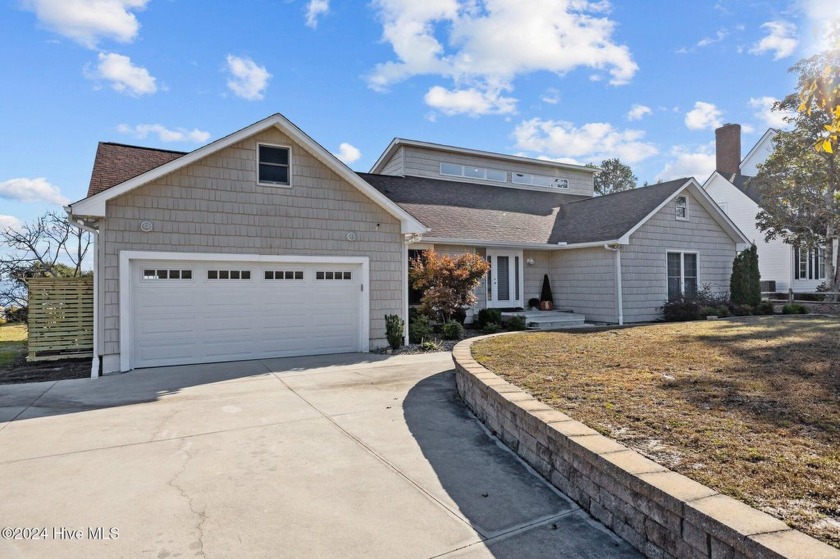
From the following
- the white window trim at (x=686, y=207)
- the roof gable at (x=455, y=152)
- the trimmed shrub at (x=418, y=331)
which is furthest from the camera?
the roof gable at (x=455, y=152)

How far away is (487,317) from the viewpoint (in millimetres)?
14406

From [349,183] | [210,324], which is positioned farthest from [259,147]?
[210,324]

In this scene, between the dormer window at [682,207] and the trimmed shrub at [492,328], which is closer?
the trimmed shrub at [492,328]

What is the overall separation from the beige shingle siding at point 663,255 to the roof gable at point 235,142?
8007 mm

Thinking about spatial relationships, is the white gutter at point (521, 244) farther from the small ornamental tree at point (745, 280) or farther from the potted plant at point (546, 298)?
the small ornamental tree at point (745, 280)

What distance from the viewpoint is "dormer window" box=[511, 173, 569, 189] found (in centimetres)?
2160

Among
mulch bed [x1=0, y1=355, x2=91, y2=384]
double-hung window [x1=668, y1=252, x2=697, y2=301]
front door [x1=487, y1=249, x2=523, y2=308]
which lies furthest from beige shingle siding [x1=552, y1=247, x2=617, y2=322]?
mulch bed [x1=0, y1=355, x2=91, y2=384]

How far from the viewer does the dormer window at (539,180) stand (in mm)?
21595

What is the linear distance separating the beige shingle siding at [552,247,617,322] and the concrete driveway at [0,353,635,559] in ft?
33.1

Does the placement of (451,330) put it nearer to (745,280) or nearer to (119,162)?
(119,162)

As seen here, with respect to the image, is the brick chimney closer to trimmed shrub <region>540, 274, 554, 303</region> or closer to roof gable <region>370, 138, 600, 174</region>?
roof gable <region>370, 138, 600, 174</region>

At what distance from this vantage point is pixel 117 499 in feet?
11.9

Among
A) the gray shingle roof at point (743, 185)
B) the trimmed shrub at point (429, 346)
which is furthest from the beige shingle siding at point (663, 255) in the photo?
the gray shingle roof at point (743, 185)

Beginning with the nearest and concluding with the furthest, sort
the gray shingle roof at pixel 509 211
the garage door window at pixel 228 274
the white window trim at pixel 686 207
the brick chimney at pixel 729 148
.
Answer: the garage door window at pixel 228 274
the gray shingle roof at pixel 509 211
the white window trim at pixel 686 207
the brick chimney at pixel 729 148
